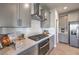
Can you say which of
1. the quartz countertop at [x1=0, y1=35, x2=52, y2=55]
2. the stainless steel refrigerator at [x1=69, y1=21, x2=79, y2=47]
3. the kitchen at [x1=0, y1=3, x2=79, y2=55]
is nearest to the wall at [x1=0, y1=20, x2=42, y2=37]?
the kitchen at [x1=0, y1=3, x2=79, y2=55]

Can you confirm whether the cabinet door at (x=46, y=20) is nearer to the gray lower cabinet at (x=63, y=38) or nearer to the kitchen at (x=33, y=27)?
the kitchen at (x=33, y=27)

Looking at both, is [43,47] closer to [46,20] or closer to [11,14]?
[46,20]

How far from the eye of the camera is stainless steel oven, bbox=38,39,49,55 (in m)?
1.66

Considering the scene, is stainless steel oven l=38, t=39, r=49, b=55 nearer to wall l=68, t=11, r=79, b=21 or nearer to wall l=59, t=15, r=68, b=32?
wall l=59, t=15, r=68, b=32

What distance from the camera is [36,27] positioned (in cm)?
177

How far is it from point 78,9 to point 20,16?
93 cm

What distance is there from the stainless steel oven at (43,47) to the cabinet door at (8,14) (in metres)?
0.58

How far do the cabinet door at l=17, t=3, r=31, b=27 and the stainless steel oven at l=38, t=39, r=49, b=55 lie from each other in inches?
15.4

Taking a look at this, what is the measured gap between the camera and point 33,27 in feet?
5.74

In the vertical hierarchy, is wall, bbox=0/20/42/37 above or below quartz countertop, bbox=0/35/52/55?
above

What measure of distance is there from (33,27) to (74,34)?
0.71 meters

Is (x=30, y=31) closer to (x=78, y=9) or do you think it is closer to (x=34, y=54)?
(x=34, y=54)

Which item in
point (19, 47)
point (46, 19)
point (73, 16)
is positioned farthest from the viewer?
point (46, 19)

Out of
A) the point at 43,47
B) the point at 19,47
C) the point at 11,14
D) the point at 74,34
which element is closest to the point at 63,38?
the point at 74,34
